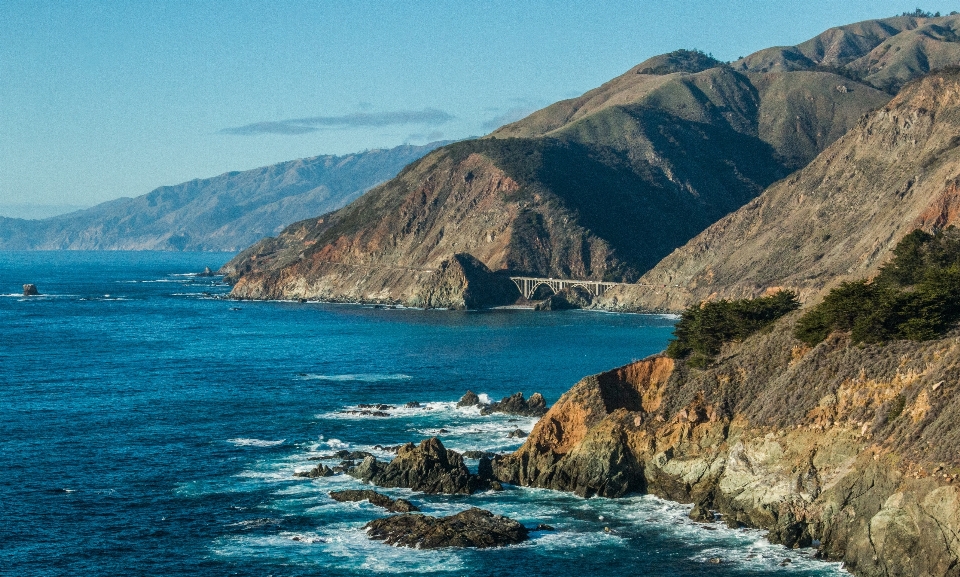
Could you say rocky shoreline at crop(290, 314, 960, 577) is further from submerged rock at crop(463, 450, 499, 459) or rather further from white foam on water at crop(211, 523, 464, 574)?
white foam on water at crop(211, 523, 464, 574)

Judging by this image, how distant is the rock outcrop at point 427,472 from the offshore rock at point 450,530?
22.2 feet

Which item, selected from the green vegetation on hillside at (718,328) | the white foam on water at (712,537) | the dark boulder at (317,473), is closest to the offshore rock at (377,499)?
the dark boulder at (317,473)

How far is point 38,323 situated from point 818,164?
5106 inches

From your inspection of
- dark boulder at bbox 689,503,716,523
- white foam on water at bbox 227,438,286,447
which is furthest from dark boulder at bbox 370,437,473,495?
white foam on water at bbox 227,438,286,447

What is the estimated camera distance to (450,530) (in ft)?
183

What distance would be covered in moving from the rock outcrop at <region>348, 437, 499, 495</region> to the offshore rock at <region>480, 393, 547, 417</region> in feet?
76.3

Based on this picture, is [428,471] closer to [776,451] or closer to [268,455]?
[268,455]

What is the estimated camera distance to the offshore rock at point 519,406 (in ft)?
299

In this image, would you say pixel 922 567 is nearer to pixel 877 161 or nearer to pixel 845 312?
pixel 845 312

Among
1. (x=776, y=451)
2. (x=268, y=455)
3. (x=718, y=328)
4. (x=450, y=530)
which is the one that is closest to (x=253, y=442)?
(x=268, y=455)

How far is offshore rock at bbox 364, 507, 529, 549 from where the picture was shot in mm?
55125

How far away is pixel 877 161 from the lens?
616 ft

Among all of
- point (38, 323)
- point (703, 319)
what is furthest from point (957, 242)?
point (38, 323)

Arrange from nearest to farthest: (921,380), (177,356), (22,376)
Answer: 1. (921,380)
2. (22,376)
3. (177,356)
